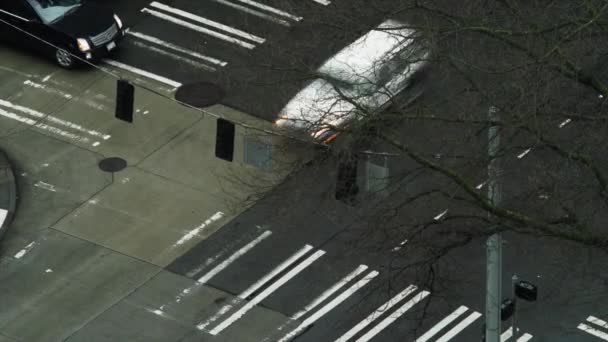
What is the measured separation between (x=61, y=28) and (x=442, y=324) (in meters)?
12.7

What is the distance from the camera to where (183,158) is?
107 feet

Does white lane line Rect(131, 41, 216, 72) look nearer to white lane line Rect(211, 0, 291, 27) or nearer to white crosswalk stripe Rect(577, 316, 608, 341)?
white lane line Rect(211, 0, 291, 27)

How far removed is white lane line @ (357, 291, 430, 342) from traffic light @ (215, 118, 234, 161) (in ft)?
14.0

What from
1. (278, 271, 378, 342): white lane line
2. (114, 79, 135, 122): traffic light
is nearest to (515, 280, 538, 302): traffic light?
(278, 271, 378, 342): white lane line

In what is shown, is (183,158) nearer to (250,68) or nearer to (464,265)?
(250,68)

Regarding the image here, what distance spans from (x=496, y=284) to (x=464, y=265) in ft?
17.5

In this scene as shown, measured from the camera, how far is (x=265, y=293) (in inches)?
1149

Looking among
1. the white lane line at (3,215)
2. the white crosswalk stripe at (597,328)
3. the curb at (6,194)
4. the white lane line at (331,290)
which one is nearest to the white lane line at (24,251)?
the curb at (6,194)

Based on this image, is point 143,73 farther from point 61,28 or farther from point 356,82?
point 356,82

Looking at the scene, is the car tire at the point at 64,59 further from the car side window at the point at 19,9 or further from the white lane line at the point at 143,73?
the car side window at the point at 19,9

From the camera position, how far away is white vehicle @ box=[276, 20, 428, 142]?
24.2m

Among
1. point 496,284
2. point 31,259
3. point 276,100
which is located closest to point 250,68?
point 276,100

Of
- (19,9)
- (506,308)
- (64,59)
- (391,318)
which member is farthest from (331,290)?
(19,9)

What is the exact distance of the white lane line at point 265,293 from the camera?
28438mm
